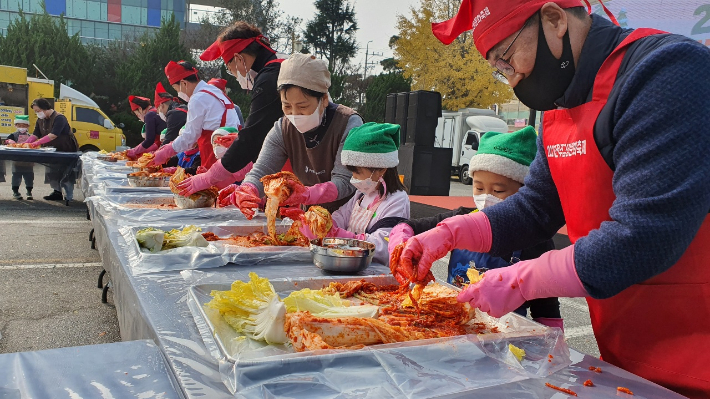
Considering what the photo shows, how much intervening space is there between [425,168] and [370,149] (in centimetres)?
932

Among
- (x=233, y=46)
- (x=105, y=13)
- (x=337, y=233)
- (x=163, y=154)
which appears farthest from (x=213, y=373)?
(x=105, y=13)

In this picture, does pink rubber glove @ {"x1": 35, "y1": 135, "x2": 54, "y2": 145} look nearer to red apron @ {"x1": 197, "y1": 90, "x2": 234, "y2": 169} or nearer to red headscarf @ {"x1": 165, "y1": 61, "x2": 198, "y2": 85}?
red headscarf @ {"x1": 165, "y1": 61, "x2": 198, "y2": 85}

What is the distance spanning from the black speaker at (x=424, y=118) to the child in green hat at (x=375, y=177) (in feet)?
29.4

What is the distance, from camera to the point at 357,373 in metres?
1.08

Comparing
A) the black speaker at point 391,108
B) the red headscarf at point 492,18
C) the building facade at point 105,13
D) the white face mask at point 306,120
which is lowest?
the white face mask at point 306,120

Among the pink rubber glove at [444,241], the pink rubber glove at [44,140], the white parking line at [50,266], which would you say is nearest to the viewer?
the pink rubber glove at [444,241]

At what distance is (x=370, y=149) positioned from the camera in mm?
2709

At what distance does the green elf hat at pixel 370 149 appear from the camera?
271 centimetres

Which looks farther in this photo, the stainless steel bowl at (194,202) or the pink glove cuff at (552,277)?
the stainless steel bowl at (194,202)

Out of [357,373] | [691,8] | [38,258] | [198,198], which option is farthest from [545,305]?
[38,258]

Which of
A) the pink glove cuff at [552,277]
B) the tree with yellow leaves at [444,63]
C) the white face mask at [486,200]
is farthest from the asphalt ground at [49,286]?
the tree with yellow leaves at [444,63]

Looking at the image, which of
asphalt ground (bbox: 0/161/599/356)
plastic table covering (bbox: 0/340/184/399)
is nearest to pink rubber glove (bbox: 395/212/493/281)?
plastic table covering (bbox: 0/340/184/399)

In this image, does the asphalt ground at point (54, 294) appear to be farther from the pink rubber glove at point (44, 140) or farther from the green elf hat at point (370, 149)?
the green elf hat at point (370, 149)

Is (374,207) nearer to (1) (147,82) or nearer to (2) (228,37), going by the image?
(2) (228,37)
